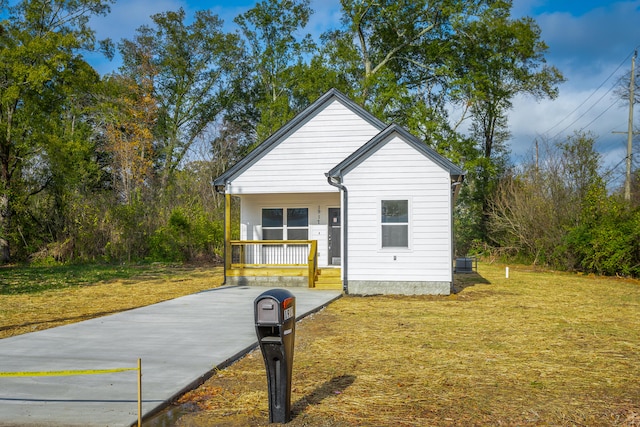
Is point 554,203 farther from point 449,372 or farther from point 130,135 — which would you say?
point 130,135

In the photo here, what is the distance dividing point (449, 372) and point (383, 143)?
919 centimetres

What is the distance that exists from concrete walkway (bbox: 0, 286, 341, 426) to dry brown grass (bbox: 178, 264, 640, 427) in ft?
1.41

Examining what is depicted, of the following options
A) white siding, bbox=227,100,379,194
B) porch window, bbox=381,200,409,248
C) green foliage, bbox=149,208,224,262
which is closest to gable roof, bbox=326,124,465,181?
porch window, bbox=381,200,409,248

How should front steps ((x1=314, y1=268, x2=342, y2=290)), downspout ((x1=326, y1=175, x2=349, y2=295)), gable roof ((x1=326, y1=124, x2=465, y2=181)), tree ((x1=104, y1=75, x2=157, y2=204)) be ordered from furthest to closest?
tree ((x1=104, y1=75, x2=157, y2=204)) → front steps ((x1=314, y1=268, x2=342, y2=290)) → downspout ((x1=326, y1=175, x2=349, y2=295)) → gable roof ((x1=326, y1=124, x2=465, y2=181))

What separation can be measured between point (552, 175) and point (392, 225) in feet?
44.4

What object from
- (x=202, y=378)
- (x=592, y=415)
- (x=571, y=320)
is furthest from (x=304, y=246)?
(x=592, y=415)

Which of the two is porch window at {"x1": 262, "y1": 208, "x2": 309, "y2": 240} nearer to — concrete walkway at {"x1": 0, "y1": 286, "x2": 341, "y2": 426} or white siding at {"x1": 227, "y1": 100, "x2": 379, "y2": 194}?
white siding at {"x1": 227, "y1": 100, "x2": 379, "y2": 194}

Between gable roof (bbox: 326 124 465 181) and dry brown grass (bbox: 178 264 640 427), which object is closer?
dry brown grass (bbox: 178 264 640 427)

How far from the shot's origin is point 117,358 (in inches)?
269

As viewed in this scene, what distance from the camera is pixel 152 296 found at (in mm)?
14414

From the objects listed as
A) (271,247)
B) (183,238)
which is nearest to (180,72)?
(183,238)

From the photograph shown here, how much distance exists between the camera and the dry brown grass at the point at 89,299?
1021 centimetres

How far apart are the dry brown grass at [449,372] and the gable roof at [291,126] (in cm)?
693

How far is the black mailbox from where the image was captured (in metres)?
4.55
